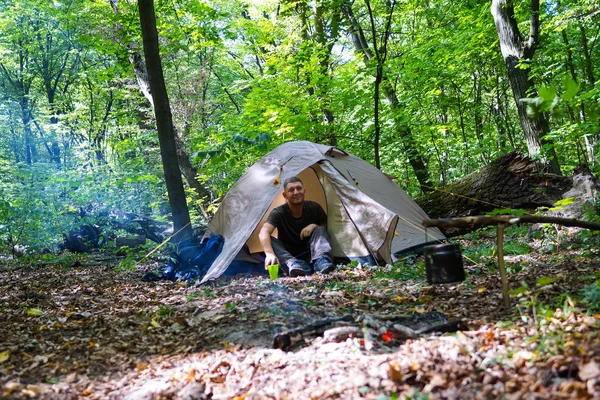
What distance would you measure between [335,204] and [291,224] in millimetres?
694

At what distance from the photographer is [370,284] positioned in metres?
4.10

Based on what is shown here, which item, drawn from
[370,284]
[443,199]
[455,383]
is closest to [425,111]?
[443,199]

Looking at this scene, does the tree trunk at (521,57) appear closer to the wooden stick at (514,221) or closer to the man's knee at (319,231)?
the man's knee at (319,231)

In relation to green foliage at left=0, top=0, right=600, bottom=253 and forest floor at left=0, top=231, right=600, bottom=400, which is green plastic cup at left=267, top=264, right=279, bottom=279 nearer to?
forest floor at left=0, top=231, right=600, bottom=400

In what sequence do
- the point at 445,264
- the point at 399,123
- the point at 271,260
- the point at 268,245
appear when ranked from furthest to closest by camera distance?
the point at 399,123 < the point at 268,245 < the point at 271,260 < the point at 445,264

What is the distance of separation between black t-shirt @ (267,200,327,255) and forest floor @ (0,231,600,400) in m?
1.03

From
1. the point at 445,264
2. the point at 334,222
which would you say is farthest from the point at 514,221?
the point at 334,222

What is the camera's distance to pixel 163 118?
6.52 meters

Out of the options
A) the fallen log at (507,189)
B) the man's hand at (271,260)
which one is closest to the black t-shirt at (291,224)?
the man's hand at (271,260)

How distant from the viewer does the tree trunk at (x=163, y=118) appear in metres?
6.34

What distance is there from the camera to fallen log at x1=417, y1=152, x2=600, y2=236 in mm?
5918

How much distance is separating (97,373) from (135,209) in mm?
9720

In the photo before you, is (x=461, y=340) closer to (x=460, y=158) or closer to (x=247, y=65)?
(x=460, y=158)

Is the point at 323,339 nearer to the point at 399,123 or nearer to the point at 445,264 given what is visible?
the point at 445,264
